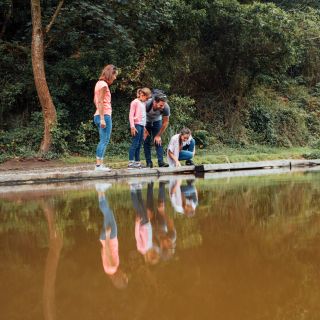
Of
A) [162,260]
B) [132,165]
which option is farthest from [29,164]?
[162,260]

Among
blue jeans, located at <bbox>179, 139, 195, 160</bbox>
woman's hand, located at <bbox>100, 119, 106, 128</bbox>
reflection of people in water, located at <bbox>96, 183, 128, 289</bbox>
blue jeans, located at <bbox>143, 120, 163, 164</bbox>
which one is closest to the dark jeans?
reflection of people in water, located at <bbox>96, 183, 128, 289</bbox>

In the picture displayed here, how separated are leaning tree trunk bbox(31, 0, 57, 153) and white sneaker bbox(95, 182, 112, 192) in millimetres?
4862

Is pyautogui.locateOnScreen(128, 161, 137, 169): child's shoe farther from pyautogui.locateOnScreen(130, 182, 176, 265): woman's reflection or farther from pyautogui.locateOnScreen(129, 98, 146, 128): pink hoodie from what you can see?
pyautogui.locateOnScreen(130, 182, 176, 265): woman's reflection

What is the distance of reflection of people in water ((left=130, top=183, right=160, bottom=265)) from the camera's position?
320cm

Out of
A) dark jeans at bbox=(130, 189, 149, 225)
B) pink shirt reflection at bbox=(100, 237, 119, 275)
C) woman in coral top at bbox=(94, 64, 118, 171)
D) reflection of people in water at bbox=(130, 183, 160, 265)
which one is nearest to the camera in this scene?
pink shirt reflection at bbox=(100, 237, 119, 275)

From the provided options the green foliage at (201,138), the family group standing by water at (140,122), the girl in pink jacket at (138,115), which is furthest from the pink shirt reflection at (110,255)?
the green foliage at (201,138)

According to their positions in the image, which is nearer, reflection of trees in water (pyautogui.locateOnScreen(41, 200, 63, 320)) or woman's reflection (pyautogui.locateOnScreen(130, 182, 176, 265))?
reflection of trees in water (pyautogui.locateOnScreen(41, 200, 63, 320))

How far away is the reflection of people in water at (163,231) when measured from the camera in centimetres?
336

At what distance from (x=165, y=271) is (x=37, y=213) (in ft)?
9.39

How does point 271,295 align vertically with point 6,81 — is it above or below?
below

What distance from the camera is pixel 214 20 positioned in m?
16.5

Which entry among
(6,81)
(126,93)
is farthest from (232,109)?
(6,81)

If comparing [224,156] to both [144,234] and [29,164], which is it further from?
[144,234]

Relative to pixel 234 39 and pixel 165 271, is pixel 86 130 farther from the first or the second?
pixel 165 271
